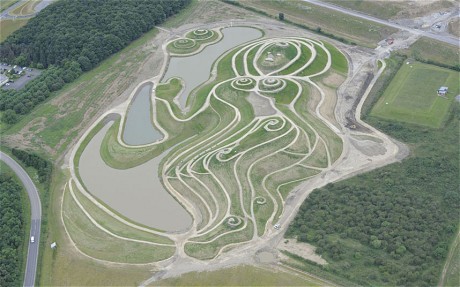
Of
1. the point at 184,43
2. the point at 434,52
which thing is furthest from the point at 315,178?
the point at 184,43

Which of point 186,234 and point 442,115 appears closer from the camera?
point 186,234

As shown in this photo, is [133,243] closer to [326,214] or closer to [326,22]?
[326,214]

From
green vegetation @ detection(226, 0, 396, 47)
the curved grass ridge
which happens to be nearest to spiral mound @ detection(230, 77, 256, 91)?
the curved grass ridge

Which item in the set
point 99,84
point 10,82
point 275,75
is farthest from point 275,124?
point 10,82

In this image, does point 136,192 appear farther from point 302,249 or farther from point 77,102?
point 77,102

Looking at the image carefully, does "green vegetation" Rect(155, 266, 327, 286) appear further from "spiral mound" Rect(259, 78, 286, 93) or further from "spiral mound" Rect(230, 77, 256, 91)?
"spiral mound" Rect(230, 77, 256, 91)

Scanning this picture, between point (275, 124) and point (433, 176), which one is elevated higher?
point (275, 124)
